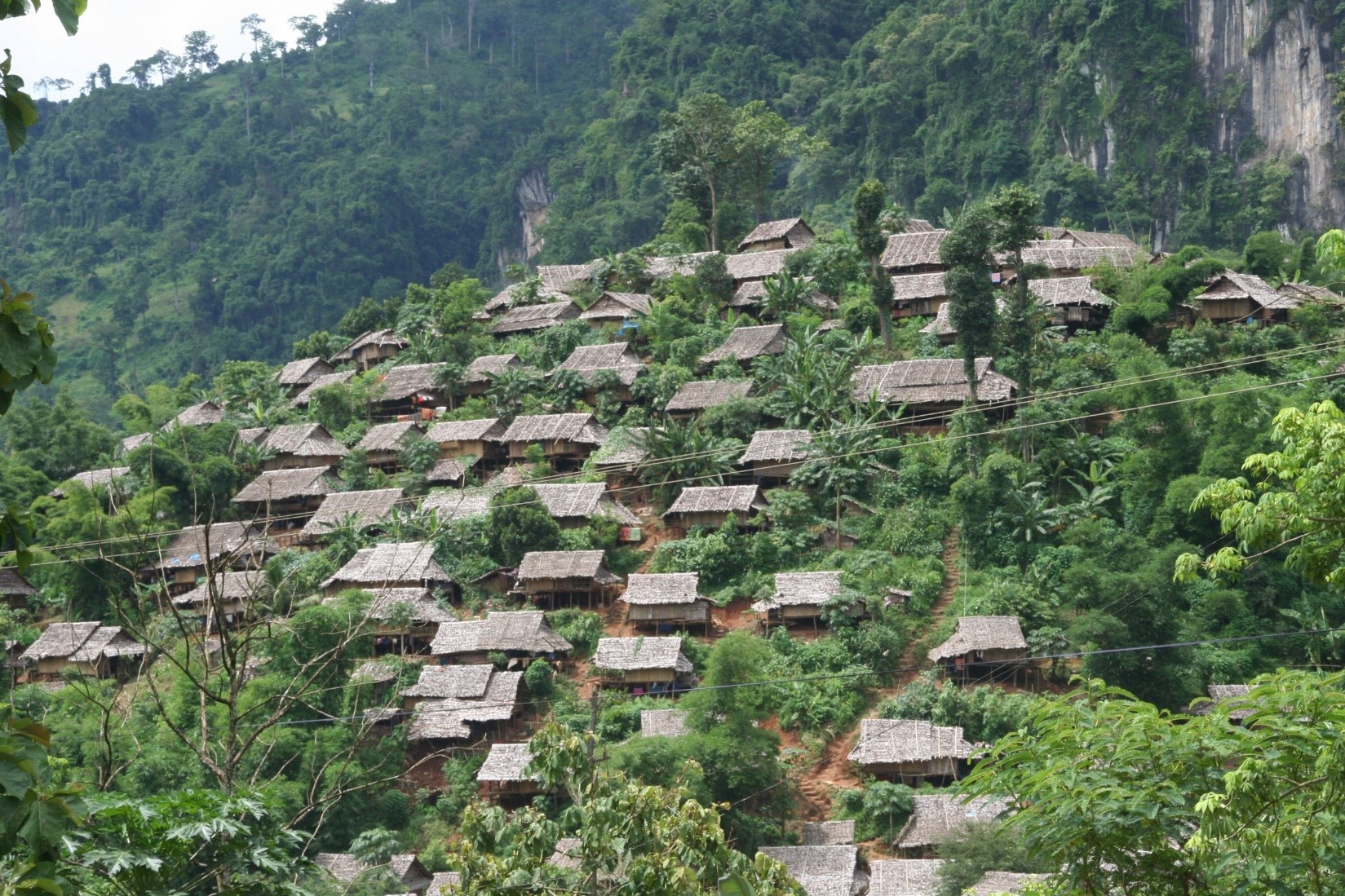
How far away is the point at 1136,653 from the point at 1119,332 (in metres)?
14.5

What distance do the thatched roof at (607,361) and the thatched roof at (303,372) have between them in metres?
10.4

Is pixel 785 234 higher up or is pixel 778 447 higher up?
pixel 785 234

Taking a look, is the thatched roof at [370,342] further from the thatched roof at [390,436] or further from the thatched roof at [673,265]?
the thatched roof at [390,436]

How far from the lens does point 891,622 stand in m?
30.5

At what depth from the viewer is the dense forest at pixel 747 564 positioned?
7.79m

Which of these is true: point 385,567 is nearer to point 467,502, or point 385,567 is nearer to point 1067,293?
point 467,502

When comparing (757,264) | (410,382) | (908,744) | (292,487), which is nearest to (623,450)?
(292,487)

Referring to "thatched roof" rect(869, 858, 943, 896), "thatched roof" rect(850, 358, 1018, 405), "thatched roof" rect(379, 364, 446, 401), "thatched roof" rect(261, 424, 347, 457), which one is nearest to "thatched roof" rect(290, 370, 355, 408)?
"thatched roof" rect(379, 364, 446, 401)

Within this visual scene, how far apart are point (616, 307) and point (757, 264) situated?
477 centimetres

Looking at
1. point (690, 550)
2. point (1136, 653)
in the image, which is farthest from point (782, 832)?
point (690, 550)

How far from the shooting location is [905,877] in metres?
22.9

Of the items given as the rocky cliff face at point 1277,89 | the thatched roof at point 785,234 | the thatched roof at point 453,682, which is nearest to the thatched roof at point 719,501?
the thatched roof at point 453,682

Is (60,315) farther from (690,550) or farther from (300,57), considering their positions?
(690,550)

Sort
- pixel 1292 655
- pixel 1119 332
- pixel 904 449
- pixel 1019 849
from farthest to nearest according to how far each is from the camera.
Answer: pixel 1119 332
pixel 904 449
pixel 1292 655
pixel 1019 849
